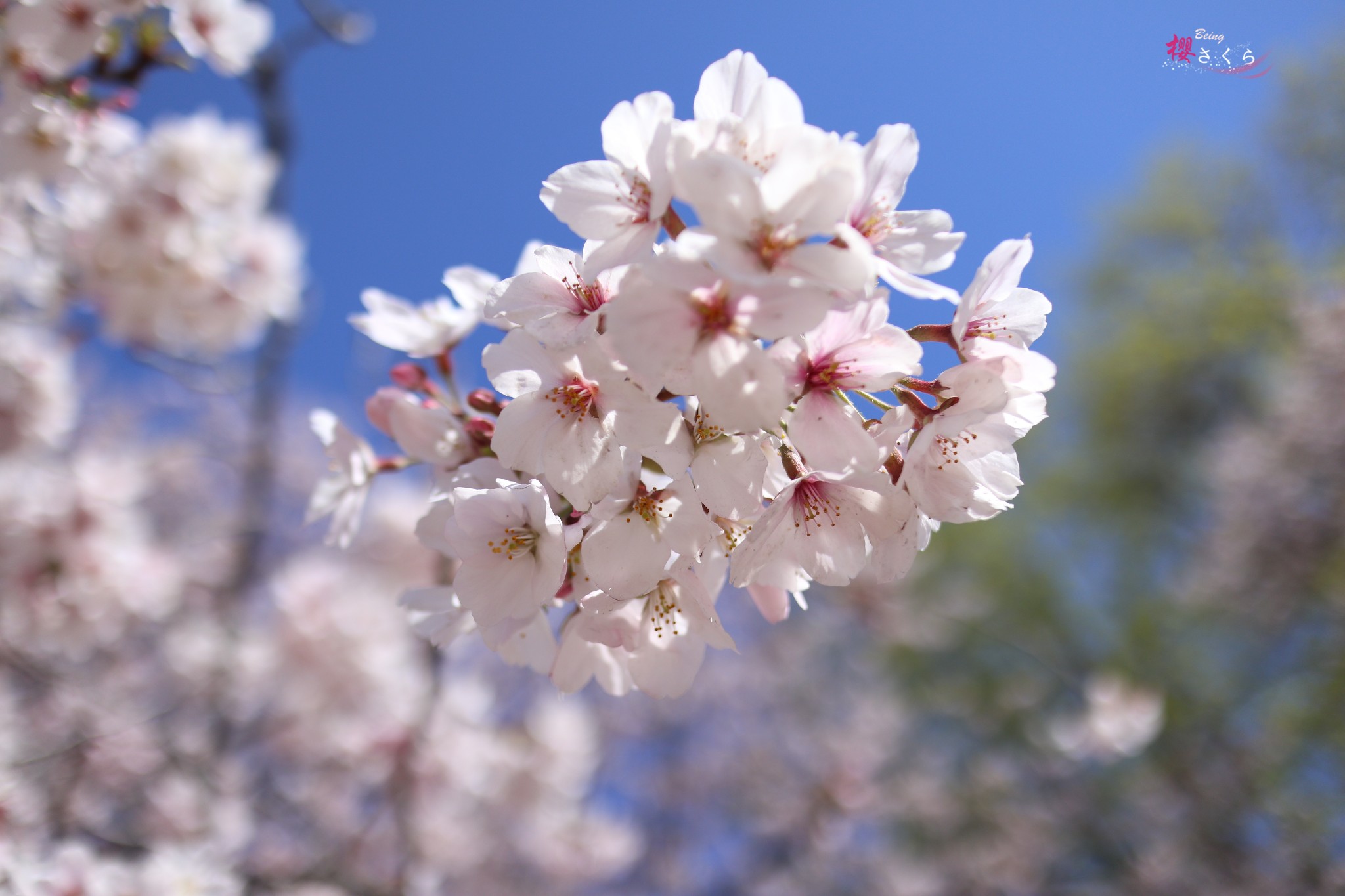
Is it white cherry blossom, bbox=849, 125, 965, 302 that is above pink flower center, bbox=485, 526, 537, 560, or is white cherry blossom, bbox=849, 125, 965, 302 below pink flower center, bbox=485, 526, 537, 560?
above

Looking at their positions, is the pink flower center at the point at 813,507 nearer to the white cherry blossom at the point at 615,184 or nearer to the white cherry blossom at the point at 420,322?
the white cherry blossom at the point at 615,184

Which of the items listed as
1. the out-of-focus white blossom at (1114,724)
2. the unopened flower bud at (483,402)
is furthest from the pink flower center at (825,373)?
the out-of-focus white blossom at (1114,724)

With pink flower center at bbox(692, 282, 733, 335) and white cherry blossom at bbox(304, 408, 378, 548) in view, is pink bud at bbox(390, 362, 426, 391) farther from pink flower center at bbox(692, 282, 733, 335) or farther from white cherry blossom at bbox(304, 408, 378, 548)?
pink flower center at bbox(692, 282, 733, 335)

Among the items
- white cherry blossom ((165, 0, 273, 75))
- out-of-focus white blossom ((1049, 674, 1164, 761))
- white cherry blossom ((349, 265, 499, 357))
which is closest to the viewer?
white cherry blossom ((349, 265, 499, 357))

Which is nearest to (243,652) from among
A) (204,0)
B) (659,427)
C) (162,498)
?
(204,0)

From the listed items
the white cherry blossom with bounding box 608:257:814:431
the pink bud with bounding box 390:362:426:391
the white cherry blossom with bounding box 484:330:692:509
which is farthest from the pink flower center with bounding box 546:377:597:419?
the pink bud with bounding box 390:362:426:391

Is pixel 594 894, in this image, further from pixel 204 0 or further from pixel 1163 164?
pixel 1163 164
